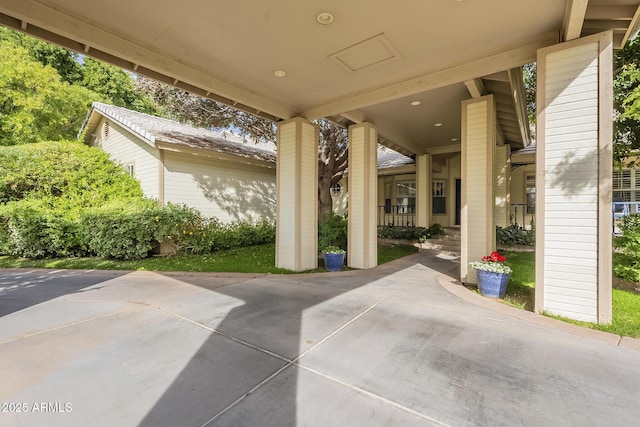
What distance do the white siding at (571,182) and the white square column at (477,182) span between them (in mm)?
1488

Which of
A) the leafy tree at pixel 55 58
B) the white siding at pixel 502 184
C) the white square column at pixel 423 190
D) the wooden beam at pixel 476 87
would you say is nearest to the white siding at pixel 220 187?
the white square column at pixel 423 190

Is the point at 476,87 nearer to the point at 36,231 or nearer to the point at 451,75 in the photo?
the point at 451,75

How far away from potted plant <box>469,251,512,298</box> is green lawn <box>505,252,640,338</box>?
0.68ft

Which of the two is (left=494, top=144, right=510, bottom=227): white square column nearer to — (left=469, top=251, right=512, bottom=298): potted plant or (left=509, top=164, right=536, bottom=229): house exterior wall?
(left=509, top=164, right=536, bottom=229): house exterior wall

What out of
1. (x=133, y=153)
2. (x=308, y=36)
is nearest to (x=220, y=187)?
(x=133, y=153)

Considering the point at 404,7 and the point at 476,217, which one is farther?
the point at 476,217

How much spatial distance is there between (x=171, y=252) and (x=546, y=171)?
9.95 m

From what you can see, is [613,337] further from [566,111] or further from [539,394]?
[566,111]

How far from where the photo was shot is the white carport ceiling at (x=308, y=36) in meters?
3.32

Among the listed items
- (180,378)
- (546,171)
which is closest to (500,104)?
(546,171)

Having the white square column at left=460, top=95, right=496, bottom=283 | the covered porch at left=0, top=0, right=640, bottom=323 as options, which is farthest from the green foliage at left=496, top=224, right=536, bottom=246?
the covered porch at left=0, top=0, right=640, bottom=323

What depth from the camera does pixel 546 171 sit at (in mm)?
3725

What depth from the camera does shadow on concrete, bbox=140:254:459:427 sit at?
6.43 ft

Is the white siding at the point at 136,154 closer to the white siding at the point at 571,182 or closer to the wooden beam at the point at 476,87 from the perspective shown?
the wooden beam at the point at 476,87
